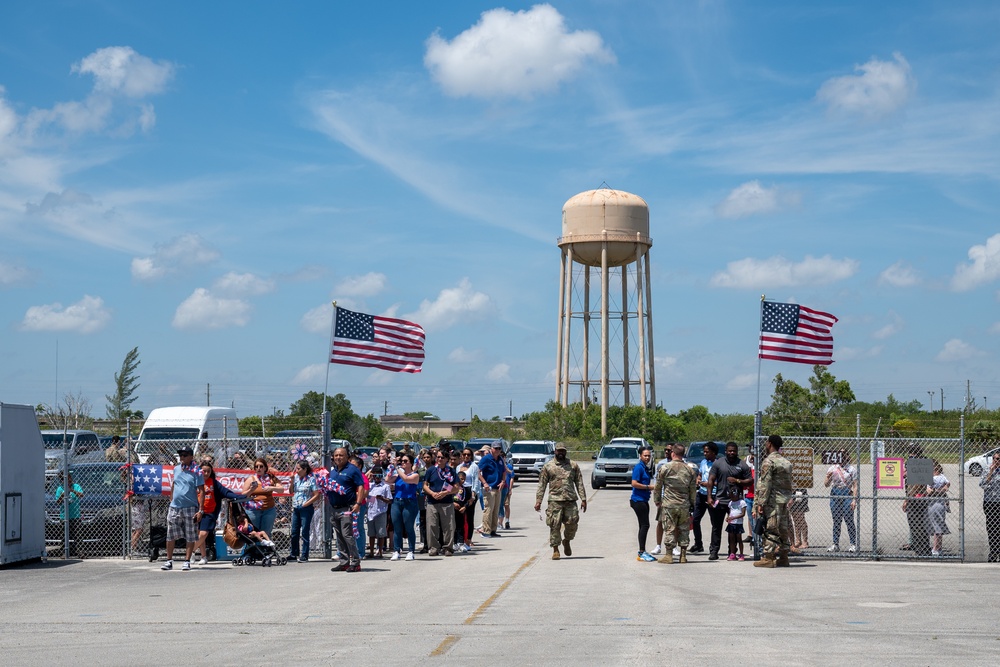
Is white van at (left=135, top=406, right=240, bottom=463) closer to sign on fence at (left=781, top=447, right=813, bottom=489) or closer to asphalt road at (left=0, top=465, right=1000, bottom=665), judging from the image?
asphalt road at (left=0, top=465, right=1000, bottom=665)

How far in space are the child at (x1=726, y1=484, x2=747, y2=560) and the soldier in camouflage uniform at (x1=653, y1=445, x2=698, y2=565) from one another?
81 centimetres

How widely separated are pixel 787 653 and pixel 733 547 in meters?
8.09

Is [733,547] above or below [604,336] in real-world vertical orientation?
below

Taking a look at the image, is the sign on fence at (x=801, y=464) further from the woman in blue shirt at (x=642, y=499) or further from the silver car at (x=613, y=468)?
the silver car at (x=613, y=468)

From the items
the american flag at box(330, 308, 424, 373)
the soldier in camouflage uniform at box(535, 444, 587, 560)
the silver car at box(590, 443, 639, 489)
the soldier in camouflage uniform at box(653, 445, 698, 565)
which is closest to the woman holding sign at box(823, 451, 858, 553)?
the soldier in camouflage uniform at box(653, 445, 698, 565)

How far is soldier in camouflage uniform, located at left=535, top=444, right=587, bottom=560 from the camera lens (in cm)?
1738

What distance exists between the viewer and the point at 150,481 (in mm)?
18156

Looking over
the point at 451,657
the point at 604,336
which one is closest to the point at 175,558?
the point at 451,657

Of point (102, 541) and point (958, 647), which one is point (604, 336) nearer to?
point (102, 541)

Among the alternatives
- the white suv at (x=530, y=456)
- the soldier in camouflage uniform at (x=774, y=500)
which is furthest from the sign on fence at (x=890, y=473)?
the white suv at (x=530, y=456)

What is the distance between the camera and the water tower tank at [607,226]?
5962 cm

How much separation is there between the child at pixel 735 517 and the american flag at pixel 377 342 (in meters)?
6.86

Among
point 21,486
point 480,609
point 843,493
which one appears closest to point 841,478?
point 843,493

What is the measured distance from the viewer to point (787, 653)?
9.61m
